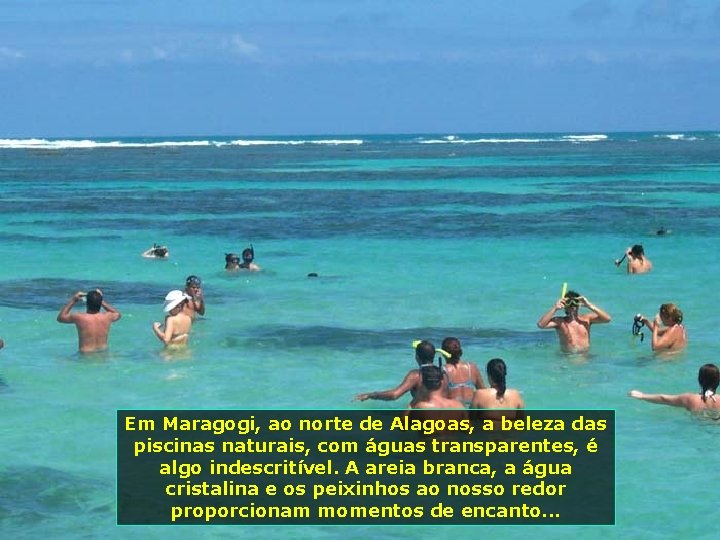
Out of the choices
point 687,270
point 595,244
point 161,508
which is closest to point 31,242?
point 595,244

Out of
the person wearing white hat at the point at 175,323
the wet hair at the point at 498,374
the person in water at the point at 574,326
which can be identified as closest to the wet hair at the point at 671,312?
the person in water at the point at 574,326

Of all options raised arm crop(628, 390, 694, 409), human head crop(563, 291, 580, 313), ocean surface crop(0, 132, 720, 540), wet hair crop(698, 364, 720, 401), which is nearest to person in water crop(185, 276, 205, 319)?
ocean surface crop(0, 132, 720, 540)

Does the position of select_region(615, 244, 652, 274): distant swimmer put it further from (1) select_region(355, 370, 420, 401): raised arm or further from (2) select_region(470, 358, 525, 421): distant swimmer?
(2) select_region(470, 358, 525, 421): distant swimmer

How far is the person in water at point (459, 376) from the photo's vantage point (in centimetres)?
1208

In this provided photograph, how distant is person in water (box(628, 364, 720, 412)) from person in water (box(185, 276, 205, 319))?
701 centimetres

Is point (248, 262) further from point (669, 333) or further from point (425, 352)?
point (425, 352)

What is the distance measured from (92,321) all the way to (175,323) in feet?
3.78

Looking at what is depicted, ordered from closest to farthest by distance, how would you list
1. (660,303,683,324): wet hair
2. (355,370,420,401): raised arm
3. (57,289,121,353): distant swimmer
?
(355,370,420,401): raised arm, (660,303,683,324): wet hair, (57,289,121,353): distant swimmer

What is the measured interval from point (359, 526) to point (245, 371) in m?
5.48

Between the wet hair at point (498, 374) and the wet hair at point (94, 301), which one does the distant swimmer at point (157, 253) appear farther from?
the wet hair at point (498, 374)

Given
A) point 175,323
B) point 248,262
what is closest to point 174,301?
point 175,323

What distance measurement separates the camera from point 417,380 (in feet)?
38.5

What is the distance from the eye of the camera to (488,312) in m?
19.6

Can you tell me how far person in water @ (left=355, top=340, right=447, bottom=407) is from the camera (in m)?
11.4
